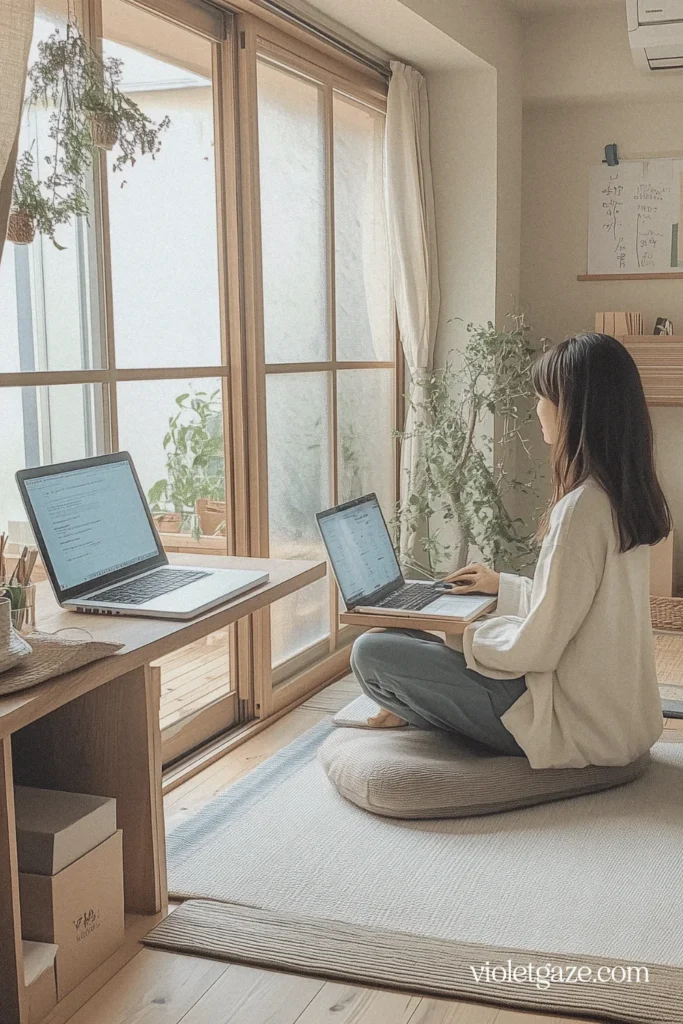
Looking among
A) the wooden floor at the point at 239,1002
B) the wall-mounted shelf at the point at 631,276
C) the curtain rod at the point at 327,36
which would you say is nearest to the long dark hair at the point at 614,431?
the wooden floor at the point at 239,1002

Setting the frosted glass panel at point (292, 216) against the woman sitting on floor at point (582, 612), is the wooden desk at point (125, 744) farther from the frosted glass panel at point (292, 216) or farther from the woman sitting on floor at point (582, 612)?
the frosted glass panel at point (292, 216)

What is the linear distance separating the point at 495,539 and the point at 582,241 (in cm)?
162

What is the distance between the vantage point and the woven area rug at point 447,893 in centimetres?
206

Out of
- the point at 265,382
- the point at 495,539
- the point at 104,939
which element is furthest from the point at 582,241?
the point at 104,939

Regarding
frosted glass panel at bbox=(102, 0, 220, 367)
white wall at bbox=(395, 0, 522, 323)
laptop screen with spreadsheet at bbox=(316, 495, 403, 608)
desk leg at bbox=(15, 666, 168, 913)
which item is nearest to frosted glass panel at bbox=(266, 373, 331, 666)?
frosted glass panel at bbox=(102, 0, 220, 367)

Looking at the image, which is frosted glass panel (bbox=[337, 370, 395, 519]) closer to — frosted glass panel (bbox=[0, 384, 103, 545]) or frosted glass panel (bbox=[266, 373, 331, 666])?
frosted glass panel (bbox=[266, 373, 331, 666])

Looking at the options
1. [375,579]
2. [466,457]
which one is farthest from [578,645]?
[466,457]

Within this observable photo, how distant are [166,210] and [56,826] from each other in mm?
1741

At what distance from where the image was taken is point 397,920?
7.44 feet

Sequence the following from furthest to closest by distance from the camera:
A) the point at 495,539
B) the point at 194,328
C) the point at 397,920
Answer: the point at 495,539, the point at 194,328, the point at 397,920

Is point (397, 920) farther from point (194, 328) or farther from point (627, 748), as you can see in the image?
point (194, 328)

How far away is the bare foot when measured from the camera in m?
3.24

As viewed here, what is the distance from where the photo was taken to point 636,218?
202 inches

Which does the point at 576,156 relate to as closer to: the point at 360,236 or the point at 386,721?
the point at 360,236
